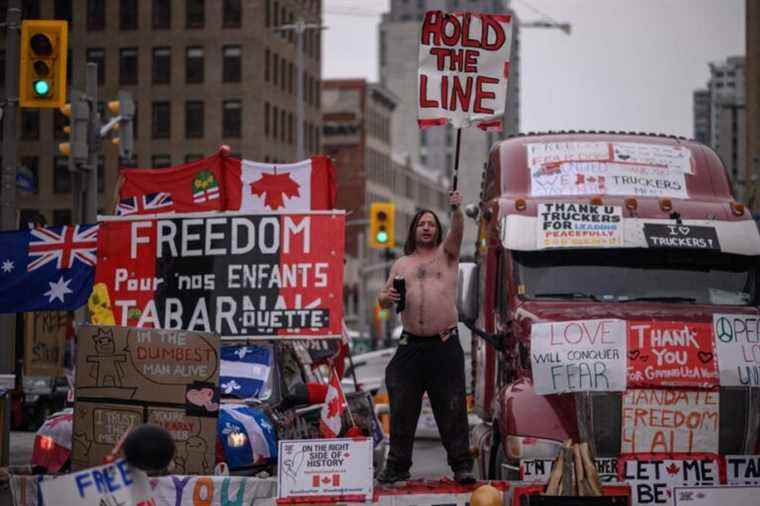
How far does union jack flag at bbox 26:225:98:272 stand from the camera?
1551 centimetres

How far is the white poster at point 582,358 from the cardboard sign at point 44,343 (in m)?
20.9

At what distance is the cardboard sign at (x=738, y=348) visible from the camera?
1184 cm

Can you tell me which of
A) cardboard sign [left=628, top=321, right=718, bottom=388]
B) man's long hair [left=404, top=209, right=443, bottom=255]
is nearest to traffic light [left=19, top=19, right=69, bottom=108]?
man's long hair [left=404, top=209, right=443, bottom=255]

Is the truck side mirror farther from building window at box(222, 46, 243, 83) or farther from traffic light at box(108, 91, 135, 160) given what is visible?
building window at box(222, 46, 243, 83)

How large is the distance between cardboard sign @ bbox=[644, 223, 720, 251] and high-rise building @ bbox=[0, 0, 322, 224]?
65442 millimetres

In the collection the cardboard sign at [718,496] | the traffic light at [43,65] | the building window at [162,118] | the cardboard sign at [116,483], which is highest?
the building window at [162,118]

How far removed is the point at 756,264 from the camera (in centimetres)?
1323

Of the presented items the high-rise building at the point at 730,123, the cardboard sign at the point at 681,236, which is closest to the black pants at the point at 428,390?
the cardboard sign at the point at 681,236

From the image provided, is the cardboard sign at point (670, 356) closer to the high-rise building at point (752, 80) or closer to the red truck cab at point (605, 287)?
the red truck cab at point (605, 287)

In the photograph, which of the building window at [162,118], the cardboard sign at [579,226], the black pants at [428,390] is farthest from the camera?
the building window at [162,118]

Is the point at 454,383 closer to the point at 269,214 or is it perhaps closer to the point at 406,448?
the point at 406,448

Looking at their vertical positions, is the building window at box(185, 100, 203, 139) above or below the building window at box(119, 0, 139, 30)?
below

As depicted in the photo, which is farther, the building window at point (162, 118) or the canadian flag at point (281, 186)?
the building window at point (162, 118)

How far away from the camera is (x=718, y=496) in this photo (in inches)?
395
